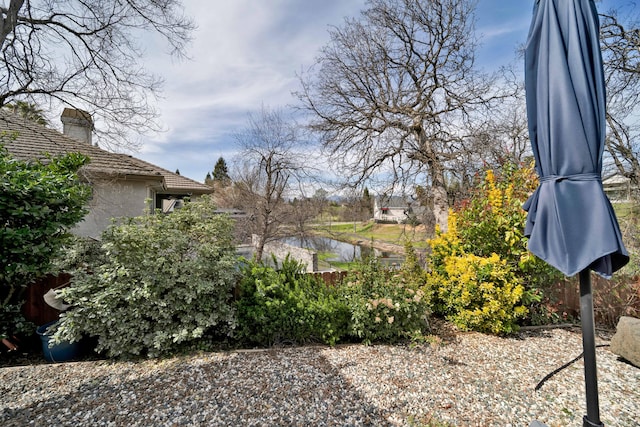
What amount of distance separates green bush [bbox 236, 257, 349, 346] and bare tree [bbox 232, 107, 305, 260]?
756cm

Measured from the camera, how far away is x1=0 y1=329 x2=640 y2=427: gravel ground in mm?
2379

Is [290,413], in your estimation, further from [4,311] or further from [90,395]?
[4,311]

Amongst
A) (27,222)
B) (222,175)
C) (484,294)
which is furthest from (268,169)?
(222,175)

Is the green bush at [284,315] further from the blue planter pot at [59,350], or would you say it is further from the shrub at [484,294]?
the blue planter pot at [59,350]

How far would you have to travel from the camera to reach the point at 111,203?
302 inches

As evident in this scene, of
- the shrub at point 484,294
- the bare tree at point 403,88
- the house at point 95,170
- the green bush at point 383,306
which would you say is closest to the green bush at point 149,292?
the green bush at point 383,306

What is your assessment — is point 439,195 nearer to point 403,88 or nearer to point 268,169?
point 403,88

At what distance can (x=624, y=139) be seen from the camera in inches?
288

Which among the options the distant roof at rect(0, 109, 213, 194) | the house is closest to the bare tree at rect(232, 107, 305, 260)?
the house

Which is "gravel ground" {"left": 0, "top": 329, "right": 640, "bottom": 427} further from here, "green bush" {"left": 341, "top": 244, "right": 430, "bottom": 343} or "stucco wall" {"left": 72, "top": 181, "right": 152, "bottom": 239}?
"stucco wall" {"left": 72, "top": 181, "right": 152, "bottom": 239}

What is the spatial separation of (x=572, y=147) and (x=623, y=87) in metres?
8.32

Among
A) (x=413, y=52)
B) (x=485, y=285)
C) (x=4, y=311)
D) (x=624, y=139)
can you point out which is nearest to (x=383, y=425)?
(x=485, y=285)

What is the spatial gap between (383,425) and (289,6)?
7633 millimetres

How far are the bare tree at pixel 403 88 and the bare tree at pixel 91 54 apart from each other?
409 centimetres
